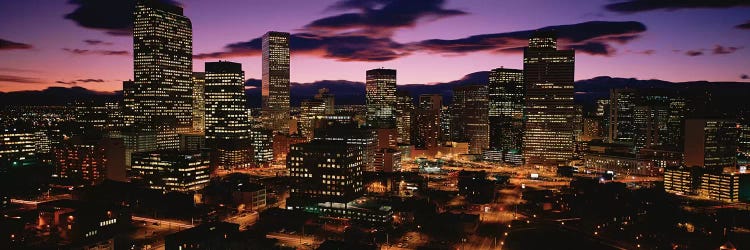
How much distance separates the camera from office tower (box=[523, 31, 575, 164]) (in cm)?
15538

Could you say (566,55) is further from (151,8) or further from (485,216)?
(151,8)

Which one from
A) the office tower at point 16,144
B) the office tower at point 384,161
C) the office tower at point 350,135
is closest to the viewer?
the office tower at point 350,135

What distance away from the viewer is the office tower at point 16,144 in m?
123

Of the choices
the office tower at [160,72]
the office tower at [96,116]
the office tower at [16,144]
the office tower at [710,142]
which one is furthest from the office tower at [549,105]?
the office tower at [96,116]

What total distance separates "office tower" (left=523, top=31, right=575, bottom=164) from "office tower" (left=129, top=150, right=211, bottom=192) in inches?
3615

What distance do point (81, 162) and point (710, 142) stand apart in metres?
128

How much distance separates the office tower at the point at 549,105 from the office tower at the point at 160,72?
102648 millimetres

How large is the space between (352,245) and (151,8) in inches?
5178

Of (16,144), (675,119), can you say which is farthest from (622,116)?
(16,144)

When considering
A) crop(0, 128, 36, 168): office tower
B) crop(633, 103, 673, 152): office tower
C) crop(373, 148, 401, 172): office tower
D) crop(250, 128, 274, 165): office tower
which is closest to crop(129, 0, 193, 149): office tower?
crop(250, 128, 274, 165): office tower

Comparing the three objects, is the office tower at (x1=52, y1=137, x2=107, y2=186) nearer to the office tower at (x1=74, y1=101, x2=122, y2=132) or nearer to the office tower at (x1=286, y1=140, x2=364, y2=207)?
the office tower at (x1=286, y1=140, x2=364, y2=207)

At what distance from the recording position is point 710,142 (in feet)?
399

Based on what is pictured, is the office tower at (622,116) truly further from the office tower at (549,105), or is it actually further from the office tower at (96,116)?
the office tower at (96,116)

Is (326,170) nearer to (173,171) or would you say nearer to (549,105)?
(173,171)
